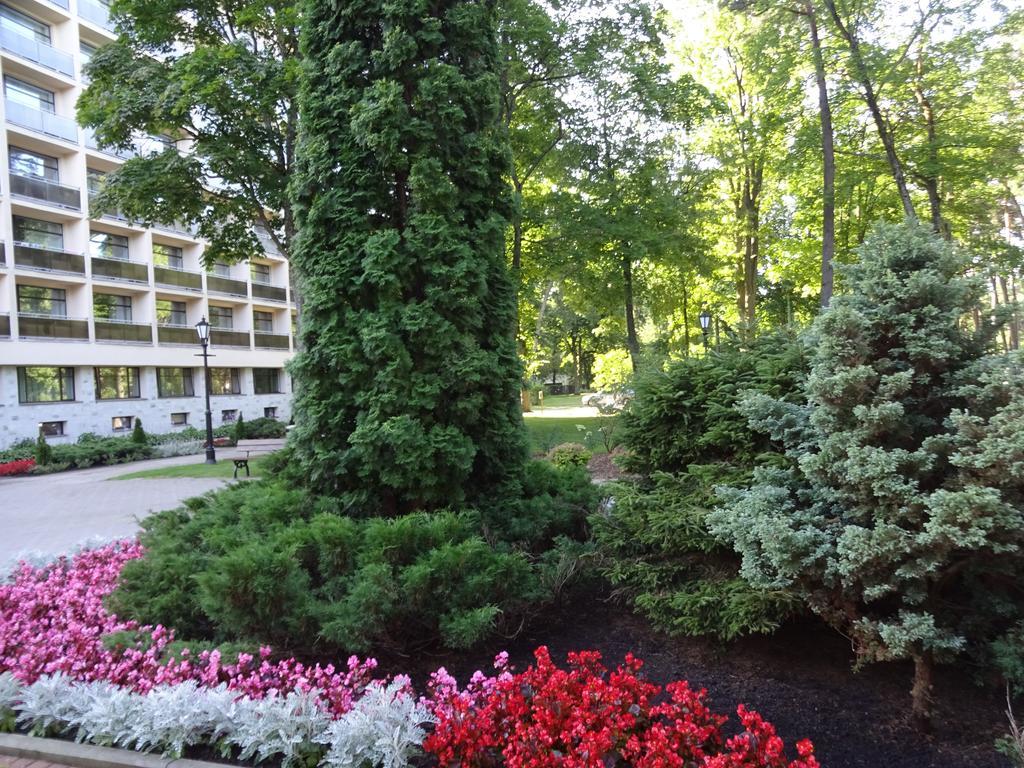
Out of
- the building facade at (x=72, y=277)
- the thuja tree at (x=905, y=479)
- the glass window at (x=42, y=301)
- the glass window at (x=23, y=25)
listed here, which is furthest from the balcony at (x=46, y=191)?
the thuja tree at (x=905, y=479)

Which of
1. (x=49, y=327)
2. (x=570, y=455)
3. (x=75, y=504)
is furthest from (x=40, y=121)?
(x=570, y=455)

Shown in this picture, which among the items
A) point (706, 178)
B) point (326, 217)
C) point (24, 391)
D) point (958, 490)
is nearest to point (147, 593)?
point (326, 217)

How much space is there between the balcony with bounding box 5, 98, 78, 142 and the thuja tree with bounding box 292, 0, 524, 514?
2432cm

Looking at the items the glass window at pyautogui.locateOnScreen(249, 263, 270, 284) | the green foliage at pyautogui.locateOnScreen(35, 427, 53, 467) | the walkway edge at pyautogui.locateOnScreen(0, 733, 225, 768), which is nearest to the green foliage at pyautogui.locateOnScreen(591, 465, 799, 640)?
the walkway edge at pyautogui.locateOnScreen(0, 733, 225, 768)

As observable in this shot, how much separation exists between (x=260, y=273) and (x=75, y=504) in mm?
25418

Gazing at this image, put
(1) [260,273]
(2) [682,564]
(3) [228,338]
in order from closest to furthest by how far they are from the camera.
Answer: (2) [682,564] < (3) [228,338] < (1) [260,273]

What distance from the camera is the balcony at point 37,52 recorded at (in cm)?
2194

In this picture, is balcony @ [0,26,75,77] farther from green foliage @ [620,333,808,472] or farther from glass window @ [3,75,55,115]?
green foliage @ [620,333,808,472]

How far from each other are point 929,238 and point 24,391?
2797 cm

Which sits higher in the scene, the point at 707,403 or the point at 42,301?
the point at 42,301

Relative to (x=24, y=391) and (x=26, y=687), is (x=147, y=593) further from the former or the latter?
(x=24, y=391)

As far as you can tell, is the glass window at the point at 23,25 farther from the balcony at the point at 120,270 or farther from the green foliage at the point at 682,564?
the green foliage at the point at 682,564

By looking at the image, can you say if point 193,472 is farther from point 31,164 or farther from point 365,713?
point 31,164

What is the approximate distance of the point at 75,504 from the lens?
12.3 meters
